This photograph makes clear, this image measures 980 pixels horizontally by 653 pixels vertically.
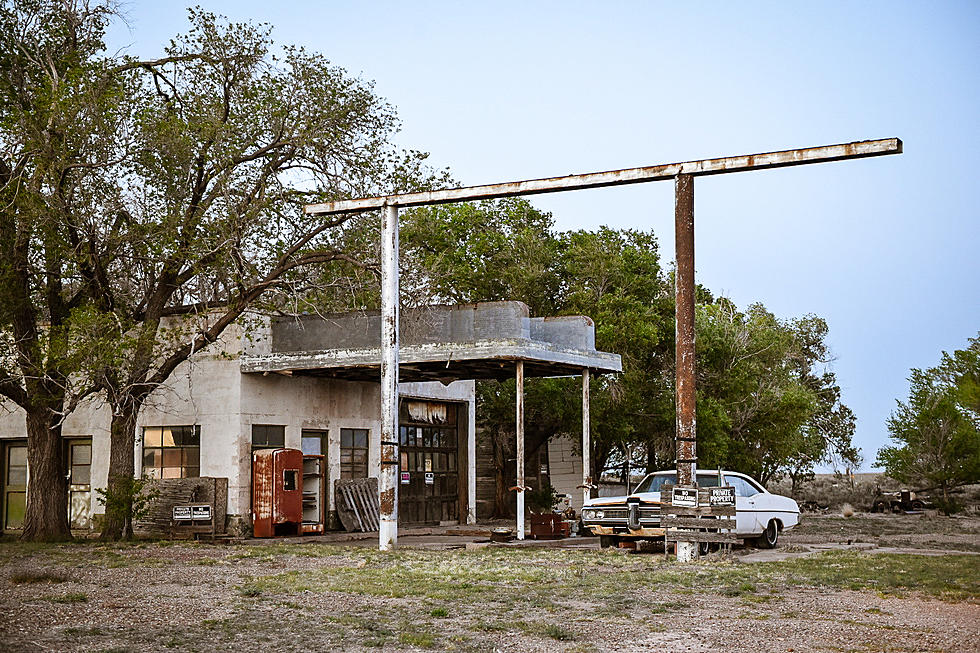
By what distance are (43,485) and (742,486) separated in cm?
1378

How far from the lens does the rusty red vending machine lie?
22703 mm

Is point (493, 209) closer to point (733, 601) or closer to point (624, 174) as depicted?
point (624, 174)

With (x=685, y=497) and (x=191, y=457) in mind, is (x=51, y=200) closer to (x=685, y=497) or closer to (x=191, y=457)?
(x=191, y=457)

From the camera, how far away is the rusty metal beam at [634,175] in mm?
15773

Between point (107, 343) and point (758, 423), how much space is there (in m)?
21.9

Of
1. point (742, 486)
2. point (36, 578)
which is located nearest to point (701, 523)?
point (742, 486)

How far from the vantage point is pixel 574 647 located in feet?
27.4

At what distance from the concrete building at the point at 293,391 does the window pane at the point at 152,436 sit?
2cm

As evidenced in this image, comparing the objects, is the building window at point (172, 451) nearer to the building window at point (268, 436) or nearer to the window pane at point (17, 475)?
the building window at point (268, 436)

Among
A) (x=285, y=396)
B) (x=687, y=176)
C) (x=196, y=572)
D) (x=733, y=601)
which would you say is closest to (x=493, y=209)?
(x=285, y=396)

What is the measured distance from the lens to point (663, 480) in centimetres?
2003

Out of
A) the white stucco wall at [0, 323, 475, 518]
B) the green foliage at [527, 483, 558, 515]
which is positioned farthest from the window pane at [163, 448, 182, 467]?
the green foliage at [527, 483, 558, 515]

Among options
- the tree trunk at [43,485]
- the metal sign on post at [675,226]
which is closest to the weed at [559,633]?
the metal sign on post at [675,226]

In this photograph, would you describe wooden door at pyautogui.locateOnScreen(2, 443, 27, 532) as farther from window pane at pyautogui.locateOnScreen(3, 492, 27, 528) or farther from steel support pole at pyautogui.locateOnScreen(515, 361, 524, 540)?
steel support pole at pyautogui.locateOnScreen(515, 361, 524, 540)
